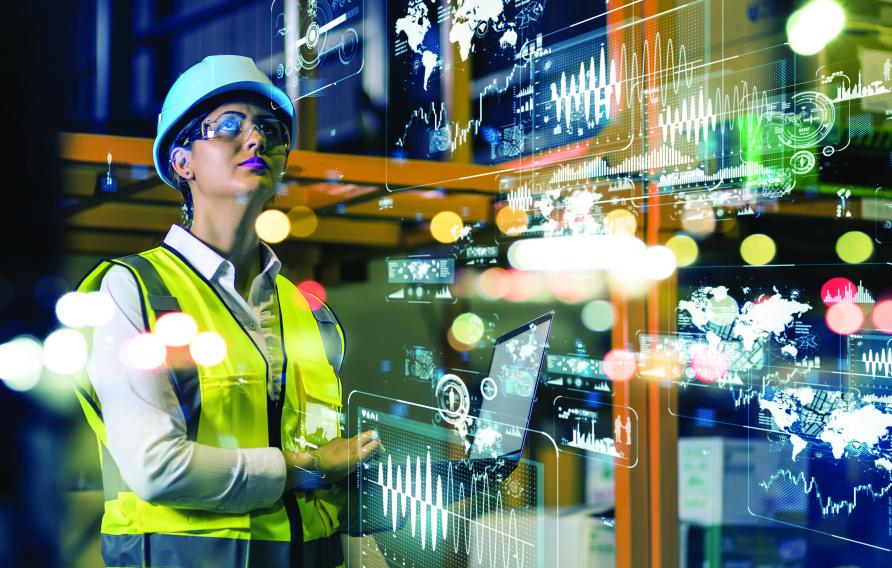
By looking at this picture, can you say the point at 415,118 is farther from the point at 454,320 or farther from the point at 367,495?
the point at 367,495

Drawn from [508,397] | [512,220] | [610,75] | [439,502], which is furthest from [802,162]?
[439,502]

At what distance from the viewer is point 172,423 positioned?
2.16 m

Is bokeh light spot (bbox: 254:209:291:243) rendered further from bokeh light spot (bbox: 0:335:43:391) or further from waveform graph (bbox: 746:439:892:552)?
waveform graph (bbox: 746:439:892:552)

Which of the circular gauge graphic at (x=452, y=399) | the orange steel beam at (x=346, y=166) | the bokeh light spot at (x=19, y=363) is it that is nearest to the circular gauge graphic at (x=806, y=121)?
the orange steel beam at (x=346, y=166)

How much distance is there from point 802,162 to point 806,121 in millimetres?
59

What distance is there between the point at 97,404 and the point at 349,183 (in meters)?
1.00

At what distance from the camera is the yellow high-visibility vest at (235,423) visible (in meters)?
2.23

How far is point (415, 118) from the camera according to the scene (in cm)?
207

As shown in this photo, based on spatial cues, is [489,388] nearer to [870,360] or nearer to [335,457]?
[335,457]

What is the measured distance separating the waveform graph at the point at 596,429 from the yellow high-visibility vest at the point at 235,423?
955 mm

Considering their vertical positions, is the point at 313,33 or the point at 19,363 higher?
the point at 313,33

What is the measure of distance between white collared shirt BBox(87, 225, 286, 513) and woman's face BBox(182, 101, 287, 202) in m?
0.18

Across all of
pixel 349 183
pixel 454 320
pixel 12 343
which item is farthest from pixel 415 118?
pixel 12 343

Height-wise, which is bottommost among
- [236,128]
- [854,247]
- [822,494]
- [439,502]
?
[439,502]
